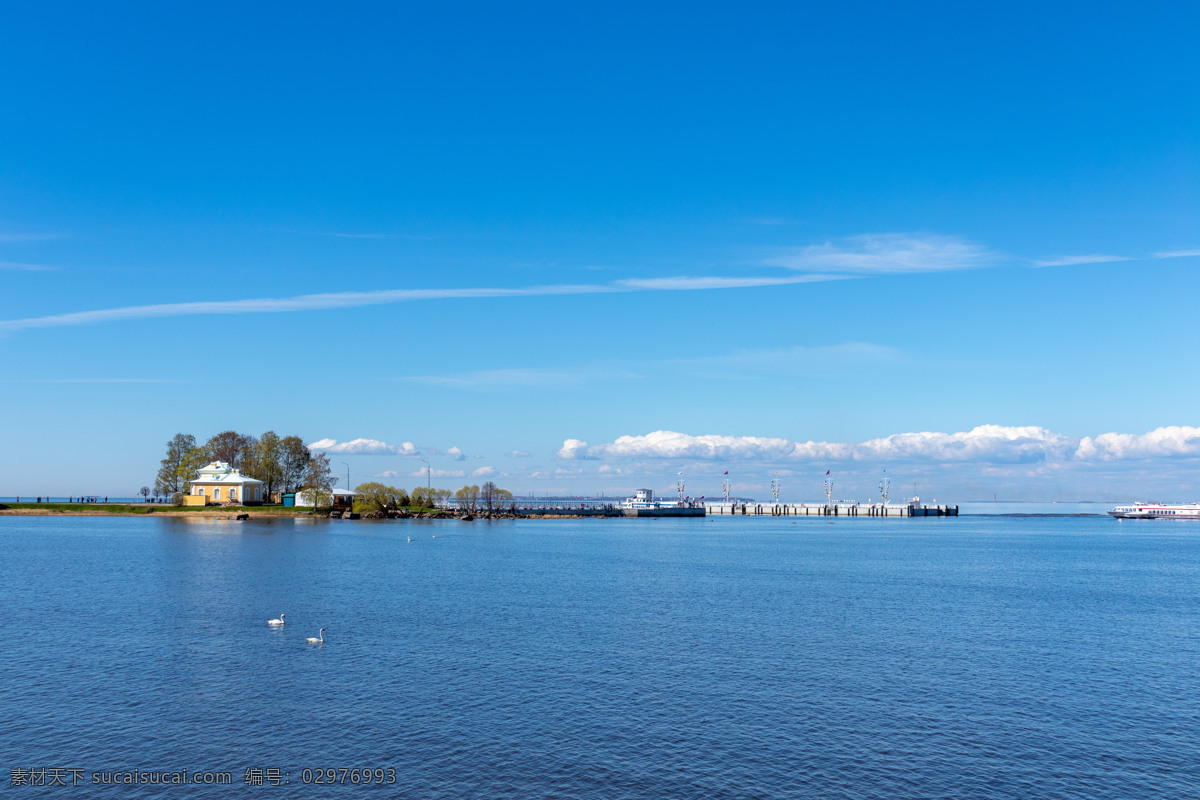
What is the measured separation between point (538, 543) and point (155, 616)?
8840 centimetres

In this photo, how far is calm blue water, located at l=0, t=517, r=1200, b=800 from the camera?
28703 millimetres

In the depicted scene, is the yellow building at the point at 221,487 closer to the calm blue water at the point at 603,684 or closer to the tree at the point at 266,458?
the tree at the point at 266,458

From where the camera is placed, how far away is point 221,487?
190625 millimetres

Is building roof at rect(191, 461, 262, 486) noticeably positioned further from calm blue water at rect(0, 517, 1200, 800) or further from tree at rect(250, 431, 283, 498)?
calm blue water at rect(0, 517, 1200, 800)

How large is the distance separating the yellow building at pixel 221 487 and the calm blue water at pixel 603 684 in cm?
11256

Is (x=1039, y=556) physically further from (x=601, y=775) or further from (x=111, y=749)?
(x=111, y=749)

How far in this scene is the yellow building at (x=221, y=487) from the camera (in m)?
190

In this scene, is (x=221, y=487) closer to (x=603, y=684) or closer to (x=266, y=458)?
(x=266, y=458)

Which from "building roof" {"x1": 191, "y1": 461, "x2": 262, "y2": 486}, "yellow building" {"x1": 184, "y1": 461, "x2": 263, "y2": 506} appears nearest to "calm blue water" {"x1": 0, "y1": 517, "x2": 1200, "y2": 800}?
"yellow building" {"x1": 184, "y1": 461, "x2": 263, "y2": 506}

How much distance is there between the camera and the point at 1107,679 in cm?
4247

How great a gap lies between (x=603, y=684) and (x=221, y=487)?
177654mm

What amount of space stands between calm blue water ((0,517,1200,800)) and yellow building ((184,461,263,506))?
112556mm

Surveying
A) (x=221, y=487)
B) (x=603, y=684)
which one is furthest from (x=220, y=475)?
(x=603, y=684)

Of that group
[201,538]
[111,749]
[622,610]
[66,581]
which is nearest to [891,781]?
[111,749]
